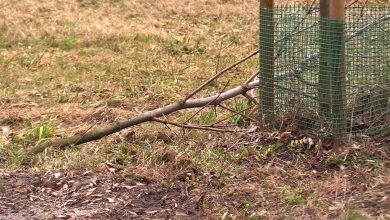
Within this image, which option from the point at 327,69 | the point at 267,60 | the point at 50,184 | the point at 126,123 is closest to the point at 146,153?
the point at 126,123

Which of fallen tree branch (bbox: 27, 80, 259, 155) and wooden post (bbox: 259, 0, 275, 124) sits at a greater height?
wooden post (bbox: 259, 0, 275, 124)

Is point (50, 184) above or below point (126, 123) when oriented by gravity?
below

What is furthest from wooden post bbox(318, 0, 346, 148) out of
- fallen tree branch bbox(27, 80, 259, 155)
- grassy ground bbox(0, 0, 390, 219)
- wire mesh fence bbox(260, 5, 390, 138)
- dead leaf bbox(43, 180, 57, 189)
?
dead leaf bbox(43, 180, 57, 189)

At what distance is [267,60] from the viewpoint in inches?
223

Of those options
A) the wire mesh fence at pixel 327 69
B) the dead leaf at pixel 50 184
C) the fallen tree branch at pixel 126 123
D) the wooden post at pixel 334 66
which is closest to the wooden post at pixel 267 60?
the wire mesh fence at pixel 327 69

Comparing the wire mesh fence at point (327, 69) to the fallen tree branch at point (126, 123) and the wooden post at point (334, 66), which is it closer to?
the wooden post at point (334, 66)

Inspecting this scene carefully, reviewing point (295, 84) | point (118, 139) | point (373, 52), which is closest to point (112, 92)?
point (118, 139)

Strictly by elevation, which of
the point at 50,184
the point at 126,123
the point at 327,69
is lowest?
the point at 50,184

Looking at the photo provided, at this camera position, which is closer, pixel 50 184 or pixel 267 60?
pixel 50 184

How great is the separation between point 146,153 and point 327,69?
160 centimetres

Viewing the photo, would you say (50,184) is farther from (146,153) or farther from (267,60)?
(267,60)

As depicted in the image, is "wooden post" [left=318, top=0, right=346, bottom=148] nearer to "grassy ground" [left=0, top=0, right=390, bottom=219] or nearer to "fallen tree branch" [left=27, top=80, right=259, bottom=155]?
"grassy ground" [left=0, top=0, right=390, bottom=219]

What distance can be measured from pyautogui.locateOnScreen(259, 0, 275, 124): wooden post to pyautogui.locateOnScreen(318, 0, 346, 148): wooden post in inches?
19.5

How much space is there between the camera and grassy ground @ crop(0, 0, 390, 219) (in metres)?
4.65
